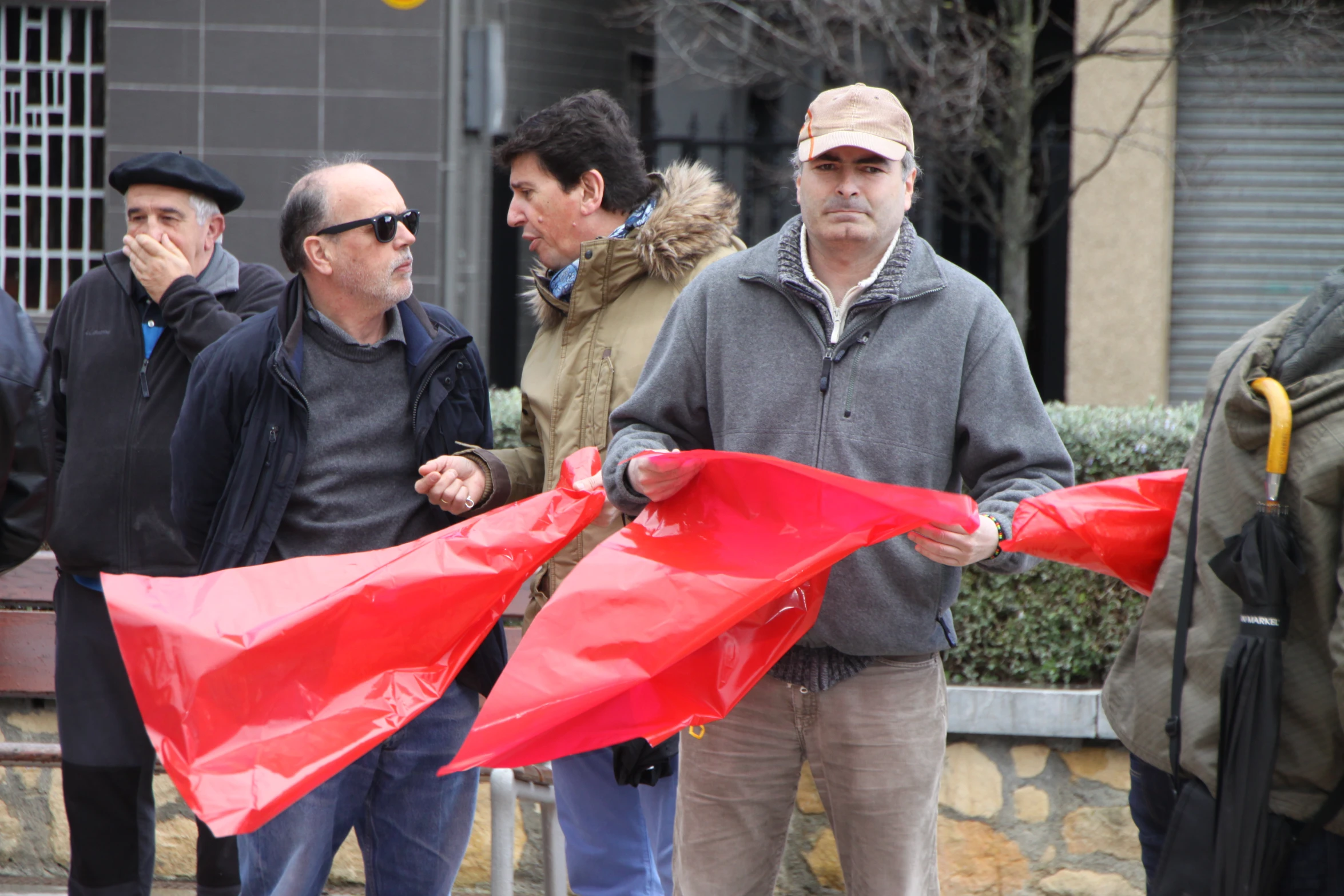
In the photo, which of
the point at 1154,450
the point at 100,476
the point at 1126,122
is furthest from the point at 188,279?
the point at 1126,122

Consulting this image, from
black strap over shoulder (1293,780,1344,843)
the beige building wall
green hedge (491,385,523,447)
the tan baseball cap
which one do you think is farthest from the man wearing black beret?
the beige building wall

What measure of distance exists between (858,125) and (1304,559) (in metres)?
1.22

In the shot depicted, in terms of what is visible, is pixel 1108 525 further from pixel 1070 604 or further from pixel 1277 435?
pixel 1070 604

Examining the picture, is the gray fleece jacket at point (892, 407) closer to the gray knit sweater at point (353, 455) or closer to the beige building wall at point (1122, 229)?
the gray knit sweater at point (353, 455)

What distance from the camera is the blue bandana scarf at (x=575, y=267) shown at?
3.57 metres

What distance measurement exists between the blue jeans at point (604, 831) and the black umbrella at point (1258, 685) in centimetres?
154

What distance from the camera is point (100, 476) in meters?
3.88

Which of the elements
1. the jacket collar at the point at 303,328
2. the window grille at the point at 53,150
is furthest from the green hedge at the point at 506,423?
the window grille at the point at 53,150

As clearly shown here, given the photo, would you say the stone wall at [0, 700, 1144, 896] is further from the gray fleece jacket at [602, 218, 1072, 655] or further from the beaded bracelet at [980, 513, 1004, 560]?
the beaded bracelet at [980, 513, 1004, 560]

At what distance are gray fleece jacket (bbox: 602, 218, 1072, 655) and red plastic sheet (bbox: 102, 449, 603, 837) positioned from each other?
1.20 feet

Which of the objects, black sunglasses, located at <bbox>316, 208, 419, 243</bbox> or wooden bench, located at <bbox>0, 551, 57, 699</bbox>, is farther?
wooden bench, located at <bbox>0, 551, 57, 699</bbox>

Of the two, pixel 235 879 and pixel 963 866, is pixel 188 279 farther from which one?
pixel 963 866

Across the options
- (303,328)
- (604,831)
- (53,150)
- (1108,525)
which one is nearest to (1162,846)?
(1108,525)

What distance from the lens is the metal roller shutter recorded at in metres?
8.48
